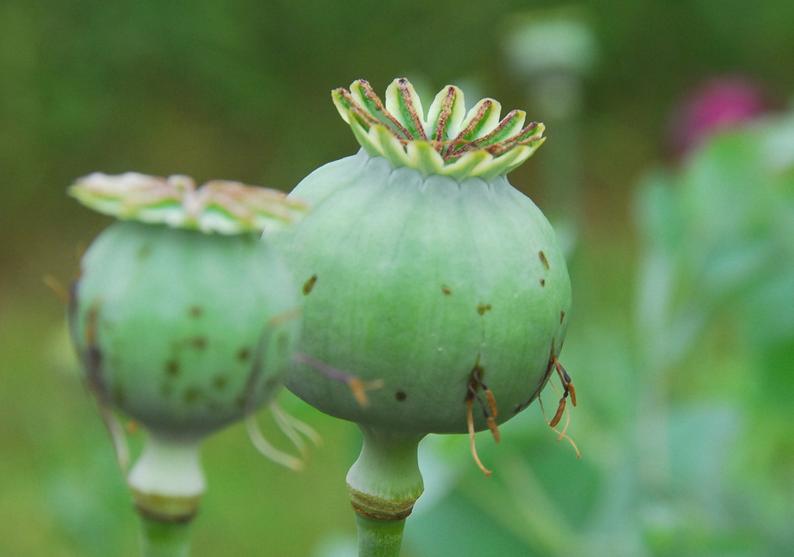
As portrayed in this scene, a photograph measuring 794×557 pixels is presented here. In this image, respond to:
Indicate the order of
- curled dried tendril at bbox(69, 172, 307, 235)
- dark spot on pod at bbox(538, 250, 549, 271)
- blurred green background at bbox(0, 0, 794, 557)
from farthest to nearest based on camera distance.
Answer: blurred green background at bbox(0, 0, 794, 557) → dark spot on pod at bbox(538, 250, 549, 271) → curled dried tendril at bbox(69, 172, 307, 235)

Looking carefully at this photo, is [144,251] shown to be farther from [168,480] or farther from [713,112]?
[713,112]

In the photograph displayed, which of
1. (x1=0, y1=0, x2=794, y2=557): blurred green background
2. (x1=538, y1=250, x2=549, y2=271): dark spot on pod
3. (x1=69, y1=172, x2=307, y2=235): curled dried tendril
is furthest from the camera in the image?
(x1=0, y1=0, x2=794, y2=557): blurred green background

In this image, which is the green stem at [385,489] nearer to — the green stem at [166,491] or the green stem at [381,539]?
the green stem at [381,539]

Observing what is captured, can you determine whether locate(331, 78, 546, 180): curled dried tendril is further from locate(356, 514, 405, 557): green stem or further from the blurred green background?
the blurred green background

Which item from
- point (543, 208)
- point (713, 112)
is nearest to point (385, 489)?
point (713, 112)

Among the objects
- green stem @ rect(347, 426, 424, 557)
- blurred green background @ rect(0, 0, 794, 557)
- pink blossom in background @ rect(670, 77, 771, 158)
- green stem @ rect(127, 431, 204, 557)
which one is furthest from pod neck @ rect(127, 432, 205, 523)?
pink blossom in background @ rect(670, 77, 771, 158)

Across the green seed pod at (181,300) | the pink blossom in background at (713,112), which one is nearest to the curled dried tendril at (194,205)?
the green seed pod at (181,300)

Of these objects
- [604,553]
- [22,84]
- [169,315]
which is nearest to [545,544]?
[604,553]
